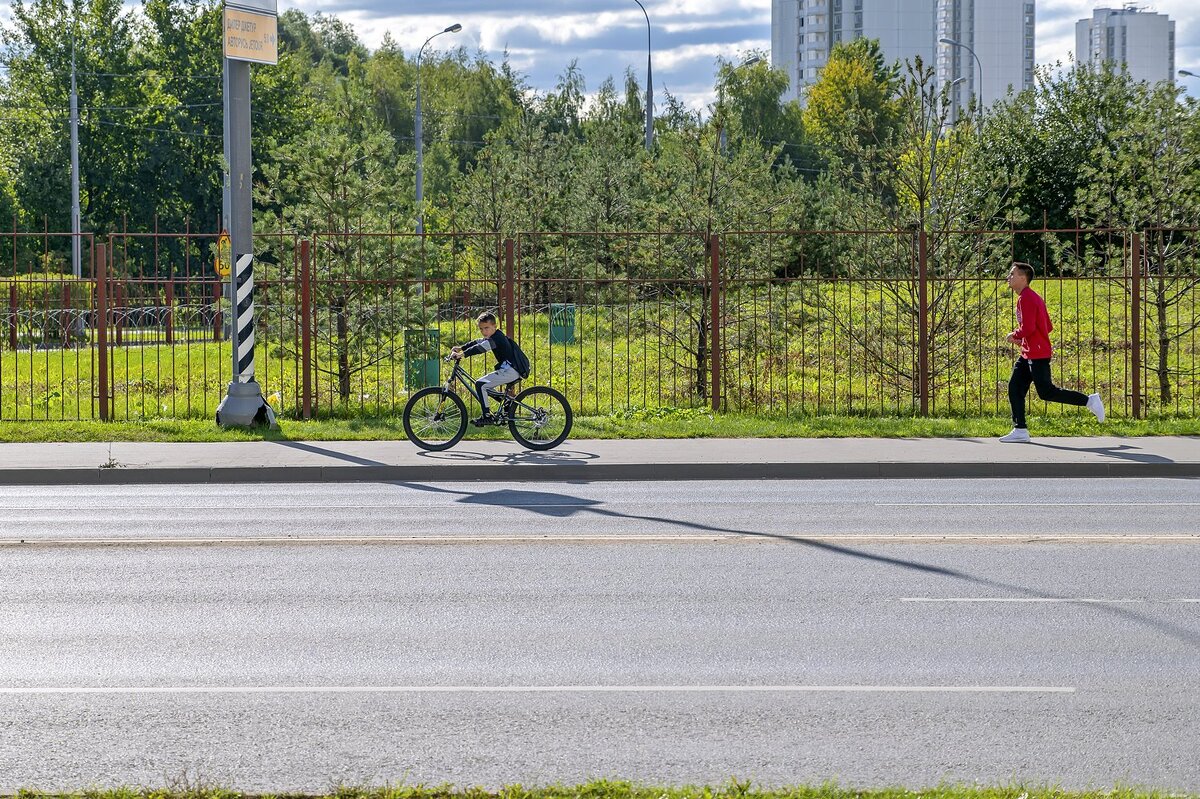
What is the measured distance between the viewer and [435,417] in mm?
15781

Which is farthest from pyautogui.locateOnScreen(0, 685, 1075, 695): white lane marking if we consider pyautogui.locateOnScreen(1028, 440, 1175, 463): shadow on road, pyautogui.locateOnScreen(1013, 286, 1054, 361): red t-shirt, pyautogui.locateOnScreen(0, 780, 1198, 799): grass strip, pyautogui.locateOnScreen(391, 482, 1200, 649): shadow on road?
pyautogui.locateOnScreen(1013, 286, 1054, 361): red t-shirt

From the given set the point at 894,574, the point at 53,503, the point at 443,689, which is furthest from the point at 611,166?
the point at 443,689

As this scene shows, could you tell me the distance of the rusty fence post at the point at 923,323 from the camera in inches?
685

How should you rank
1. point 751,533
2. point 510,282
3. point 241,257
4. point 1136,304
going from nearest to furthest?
point 751,533
point 241,257
point 1136,304
point 510,282

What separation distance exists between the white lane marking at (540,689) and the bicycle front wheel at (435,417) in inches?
377

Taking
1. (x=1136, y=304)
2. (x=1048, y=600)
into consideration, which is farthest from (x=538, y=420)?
(x=1048, y=600)

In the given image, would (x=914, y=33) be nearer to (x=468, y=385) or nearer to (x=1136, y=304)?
(x=1136, y=304)

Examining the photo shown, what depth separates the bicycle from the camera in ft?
51.5

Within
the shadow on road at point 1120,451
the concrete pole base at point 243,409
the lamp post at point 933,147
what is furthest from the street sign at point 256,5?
the shadow on road at point 1120,451

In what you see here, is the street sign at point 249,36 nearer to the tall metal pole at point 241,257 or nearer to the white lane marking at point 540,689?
the tall metal pole at point 241,257

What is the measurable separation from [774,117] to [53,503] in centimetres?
7803

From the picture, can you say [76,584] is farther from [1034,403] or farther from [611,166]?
[611,166]

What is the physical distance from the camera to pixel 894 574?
8.59 m

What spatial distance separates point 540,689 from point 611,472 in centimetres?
825
